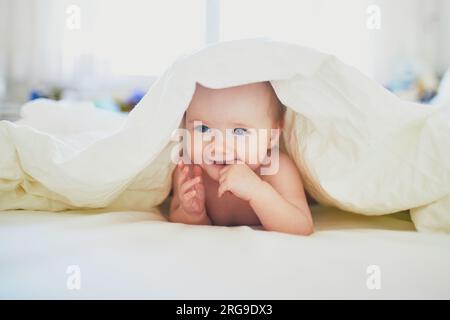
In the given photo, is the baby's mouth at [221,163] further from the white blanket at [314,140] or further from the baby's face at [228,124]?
the white blanket at [314,140]

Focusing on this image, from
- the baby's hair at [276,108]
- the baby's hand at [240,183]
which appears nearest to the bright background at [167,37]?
the baby's hair at [276,108]

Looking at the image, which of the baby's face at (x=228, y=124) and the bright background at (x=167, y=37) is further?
the bright background at (x=167, y=37)

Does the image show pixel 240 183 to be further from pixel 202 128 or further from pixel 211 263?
pixel 211 263

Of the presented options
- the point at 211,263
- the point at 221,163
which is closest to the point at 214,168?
the point at 221,163

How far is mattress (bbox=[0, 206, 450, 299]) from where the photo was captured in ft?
1.49

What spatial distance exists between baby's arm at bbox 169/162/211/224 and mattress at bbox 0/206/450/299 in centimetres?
11

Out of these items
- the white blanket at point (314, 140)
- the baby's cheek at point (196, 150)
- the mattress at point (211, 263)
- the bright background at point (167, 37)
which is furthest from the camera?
the bright background at point (167, 37)

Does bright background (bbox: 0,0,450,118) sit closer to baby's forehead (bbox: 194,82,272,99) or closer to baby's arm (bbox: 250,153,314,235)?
baby's forehead (bbox: 194,82,272,99)

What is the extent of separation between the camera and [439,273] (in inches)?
19.8

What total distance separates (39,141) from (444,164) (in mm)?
683

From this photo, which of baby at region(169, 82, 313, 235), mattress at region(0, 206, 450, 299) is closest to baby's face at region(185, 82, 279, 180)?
baby at region(169, 82, 313, 235)

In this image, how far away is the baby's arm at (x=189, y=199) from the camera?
30.4 inches

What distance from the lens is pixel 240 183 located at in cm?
74

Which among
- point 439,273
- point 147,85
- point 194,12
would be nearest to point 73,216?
point 439,273
